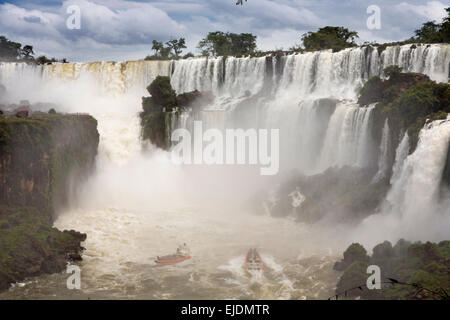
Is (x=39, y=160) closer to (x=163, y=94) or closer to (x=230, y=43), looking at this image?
(x=163, y=94)

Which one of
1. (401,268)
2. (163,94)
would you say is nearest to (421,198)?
(401,268)

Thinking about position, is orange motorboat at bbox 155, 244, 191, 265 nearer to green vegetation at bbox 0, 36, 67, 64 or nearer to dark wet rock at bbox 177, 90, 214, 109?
dark wet rock at bbox 177, 90, 214, 109

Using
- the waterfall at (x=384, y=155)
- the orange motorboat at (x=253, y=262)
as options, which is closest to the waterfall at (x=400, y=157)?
the waterfall at (x=384, y=155)

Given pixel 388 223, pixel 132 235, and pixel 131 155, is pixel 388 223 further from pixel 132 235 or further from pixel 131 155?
pixel 131 155

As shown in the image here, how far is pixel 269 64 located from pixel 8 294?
103 feet

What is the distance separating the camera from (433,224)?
70.5ft

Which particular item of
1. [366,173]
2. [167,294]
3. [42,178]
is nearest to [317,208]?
[366,173]

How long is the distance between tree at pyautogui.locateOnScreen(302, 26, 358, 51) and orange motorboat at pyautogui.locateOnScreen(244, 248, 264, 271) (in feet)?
119

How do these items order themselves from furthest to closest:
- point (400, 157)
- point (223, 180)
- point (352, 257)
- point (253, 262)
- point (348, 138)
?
point (223, 180) → point (348, 138) → point (400, 157) → point (253, 262) → point (352, 257)

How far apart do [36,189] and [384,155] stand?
19.2 m

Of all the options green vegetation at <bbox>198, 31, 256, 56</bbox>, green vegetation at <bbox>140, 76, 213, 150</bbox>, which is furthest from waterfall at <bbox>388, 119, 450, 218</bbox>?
green vegetation at <bbox>198, 31, 256, 56</bbox>

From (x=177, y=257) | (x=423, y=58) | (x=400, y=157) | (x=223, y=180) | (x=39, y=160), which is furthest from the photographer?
(x=223, y=180)

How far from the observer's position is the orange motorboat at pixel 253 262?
2078cm

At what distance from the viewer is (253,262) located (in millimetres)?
20953
